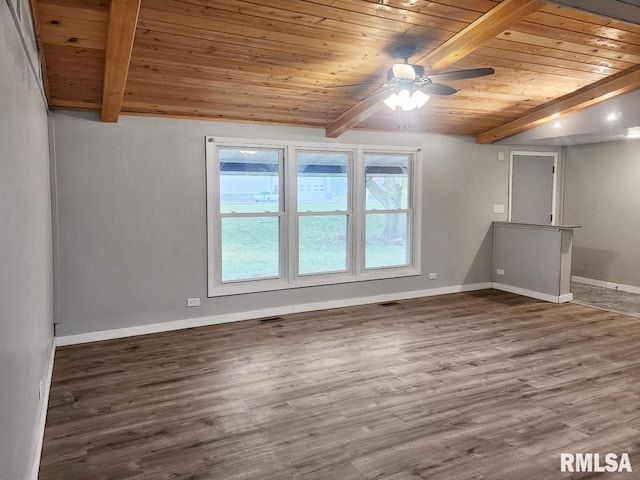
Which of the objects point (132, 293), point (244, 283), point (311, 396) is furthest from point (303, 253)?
point (311, 396)

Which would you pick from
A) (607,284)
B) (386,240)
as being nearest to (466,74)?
(386,240)

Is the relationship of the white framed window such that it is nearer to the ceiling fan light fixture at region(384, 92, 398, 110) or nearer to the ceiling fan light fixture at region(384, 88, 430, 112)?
the ceiling fan light fixture at region(384, 92, 398, 110)

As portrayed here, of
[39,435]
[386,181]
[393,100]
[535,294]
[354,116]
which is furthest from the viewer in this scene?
[535,294]

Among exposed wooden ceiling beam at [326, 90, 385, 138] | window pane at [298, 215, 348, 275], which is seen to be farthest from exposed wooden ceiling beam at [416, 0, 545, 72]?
window pane at [298, 215, 348, 275]

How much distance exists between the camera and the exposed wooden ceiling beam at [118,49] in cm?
259

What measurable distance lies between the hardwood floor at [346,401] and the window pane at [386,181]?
69.6 inches

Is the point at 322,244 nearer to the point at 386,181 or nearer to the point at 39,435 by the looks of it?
the point at 386,181

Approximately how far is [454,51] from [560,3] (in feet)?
2.59

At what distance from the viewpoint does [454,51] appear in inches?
146

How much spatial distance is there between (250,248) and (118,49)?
2.76 m

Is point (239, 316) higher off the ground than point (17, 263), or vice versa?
point (17, 263)

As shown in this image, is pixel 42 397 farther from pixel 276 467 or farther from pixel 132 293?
pixel 132 293

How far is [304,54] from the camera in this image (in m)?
3.73

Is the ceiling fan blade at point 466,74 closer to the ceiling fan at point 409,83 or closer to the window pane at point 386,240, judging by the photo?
the ceiling fan at point 409,83
